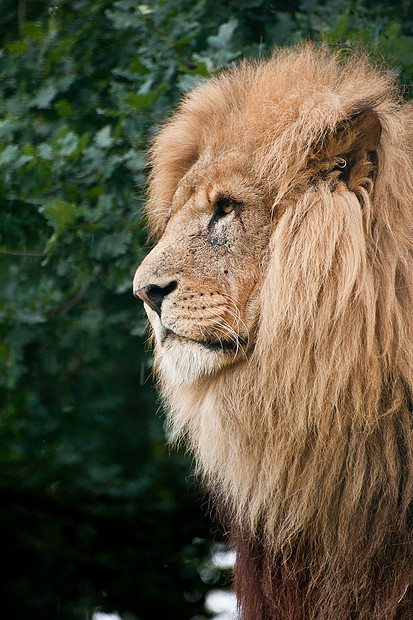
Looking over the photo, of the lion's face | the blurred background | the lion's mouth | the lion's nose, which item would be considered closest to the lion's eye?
Answer: the lion's face

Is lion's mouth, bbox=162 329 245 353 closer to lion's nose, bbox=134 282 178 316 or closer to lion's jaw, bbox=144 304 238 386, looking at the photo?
lion's jaw, bbox=144 304 238 386

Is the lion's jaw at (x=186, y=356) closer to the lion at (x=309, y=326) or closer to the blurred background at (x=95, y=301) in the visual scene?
the lion at (x=309, y=326)

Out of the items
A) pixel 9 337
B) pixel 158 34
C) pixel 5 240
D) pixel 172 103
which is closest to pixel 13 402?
pixel 9 337

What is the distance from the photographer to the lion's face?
198cm

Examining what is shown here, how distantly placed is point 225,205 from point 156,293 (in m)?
0.34

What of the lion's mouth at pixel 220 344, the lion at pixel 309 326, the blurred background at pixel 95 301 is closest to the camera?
the lion at pixel 309 326

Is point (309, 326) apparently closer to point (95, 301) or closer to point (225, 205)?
point (225, 205)

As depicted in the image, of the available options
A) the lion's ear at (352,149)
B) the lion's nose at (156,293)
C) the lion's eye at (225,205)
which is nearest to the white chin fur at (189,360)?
the lion's nose at (156,293)

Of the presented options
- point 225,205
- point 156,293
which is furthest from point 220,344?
point 225,205

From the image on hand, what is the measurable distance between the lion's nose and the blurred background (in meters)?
0.91

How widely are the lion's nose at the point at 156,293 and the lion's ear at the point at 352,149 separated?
56cm

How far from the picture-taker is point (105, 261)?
3.11 meters

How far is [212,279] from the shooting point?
1999 millimetres

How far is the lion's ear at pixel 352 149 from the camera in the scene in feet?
6.37
